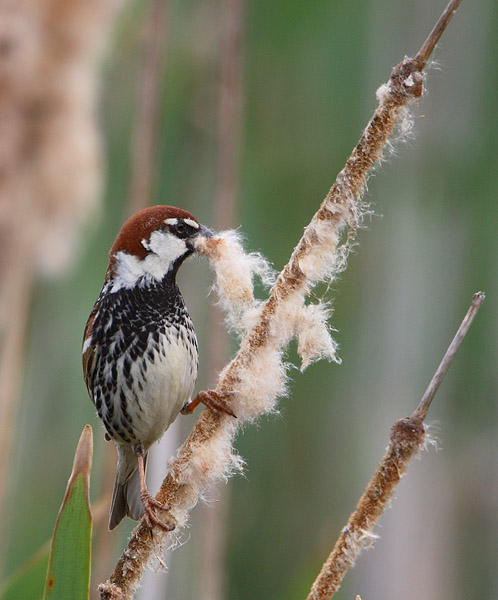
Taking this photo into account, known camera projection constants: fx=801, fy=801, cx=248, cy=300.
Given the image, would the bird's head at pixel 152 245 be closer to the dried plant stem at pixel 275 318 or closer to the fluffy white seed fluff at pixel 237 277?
the fluffy white seed fluff at pixel 237 277

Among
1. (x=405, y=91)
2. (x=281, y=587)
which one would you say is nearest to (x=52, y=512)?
(x=281, y=587)

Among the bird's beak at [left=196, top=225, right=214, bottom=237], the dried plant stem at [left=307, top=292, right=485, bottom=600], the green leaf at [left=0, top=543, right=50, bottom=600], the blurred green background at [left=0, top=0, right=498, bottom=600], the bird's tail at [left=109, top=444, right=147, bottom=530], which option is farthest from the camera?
the blurred green background at [left=0, top=0, right=498, bottom=600]

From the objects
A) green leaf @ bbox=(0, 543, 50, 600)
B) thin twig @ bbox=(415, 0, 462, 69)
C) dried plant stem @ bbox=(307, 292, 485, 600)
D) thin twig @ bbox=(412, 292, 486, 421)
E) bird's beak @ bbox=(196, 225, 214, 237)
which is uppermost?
bird's beak @ bbox=(196, 225, 214, 237)

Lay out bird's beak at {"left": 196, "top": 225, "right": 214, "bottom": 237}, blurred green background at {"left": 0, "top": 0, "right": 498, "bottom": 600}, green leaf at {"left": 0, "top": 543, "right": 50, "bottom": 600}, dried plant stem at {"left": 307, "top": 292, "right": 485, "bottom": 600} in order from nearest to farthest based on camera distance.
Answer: dried plant stem at {"left": 307, "top": 292, "right": 485, "bottom": 600} < green leaf at {"left": 0, "top": 543, "right": 50, "bottom": 600} < bird's beak at {"left": 196, "top": 225, "right": 214, "bottom": 237} < blurred green background at {"left": 0, "top": 0, "right": 498, "bottom": 600}

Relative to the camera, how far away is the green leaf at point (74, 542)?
1074mm

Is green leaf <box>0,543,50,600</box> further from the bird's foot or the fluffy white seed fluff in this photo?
the fluffy white seed fluff

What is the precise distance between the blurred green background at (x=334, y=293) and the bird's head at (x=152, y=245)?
56 cm

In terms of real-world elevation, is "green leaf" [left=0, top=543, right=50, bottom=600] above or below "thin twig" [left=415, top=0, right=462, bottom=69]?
below

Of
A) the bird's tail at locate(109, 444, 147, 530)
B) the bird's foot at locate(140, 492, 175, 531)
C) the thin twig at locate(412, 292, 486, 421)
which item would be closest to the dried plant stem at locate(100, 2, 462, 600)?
the bird's foot at locate(140, 492, 175, 531)

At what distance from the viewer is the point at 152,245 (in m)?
1.79

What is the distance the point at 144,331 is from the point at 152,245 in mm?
197

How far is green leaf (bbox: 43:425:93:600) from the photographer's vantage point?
1.07 meters

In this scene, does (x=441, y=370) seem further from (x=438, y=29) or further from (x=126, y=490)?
(x=126, y=490)

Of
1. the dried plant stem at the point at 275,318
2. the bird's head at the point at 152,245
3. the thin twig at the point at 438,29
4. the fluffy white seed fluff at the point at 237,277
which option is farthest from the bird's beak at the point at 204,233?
the thin twig at the point at 438,29
